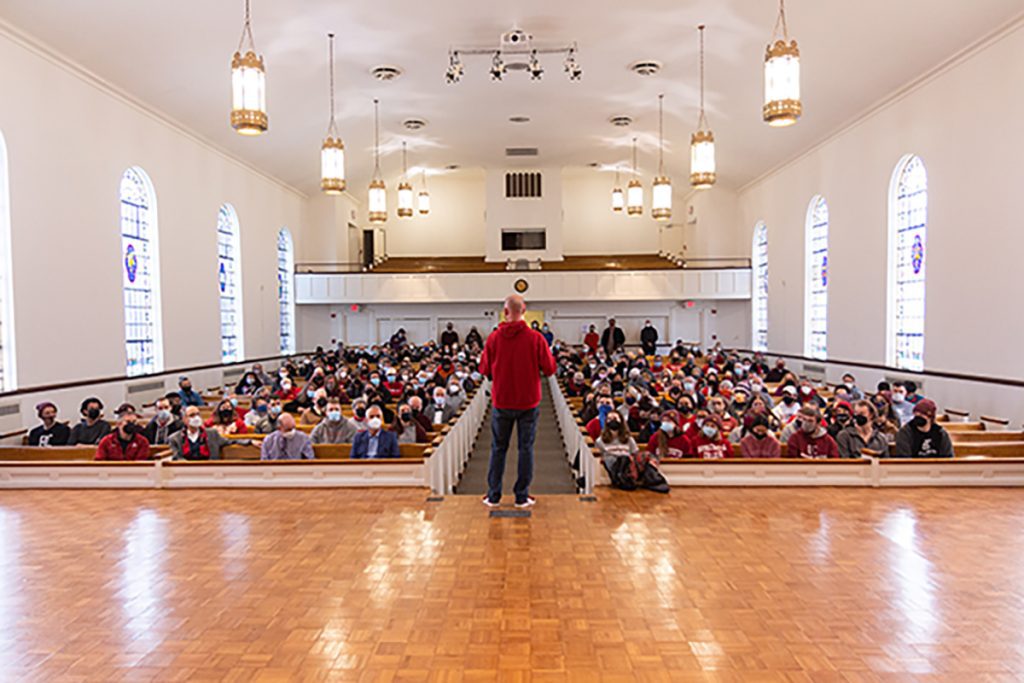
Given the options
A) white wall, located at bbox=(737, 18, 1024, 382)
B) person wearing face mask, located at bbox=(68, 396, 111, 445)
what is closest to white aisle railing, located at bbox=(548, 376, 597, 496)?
person wearing face mask, located at bbox=(68, 396, 111, 445)

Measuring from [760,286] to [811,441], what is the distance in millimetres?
15011

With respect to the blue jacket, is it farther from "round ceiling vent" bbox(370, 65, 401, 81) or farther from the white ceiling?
"round ceiling vent" bbox(370, 65, 401, 81)

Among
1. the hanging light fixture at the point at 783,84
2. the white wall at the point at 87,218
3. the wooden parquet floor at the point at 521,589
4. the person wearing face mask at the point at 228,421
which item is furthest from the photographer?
the white wall at the point at 87,218

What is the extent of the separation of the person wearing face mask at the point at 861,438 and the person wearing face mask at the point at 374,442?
430 centimetres

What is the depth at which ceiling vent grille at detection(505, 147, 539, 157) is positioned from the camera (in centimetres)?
1969

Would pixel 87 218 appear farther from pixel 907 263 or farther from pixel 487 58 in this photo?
pixel 907 263

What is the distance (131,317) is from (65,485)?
22.5 feet

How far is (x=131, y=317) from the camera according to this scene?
12.6 meters

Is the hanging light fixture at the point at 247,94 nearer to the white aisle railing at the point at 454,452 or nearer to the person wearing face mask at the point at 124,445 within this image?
the person wearing face mask at the point at 124,445

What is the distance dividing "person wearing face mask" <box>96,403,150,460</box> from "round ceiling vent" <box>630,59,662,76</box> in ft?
32.1

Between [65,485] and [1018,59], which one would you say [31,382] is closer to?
[65,485]

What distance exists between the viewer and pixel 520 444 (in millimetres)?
5543

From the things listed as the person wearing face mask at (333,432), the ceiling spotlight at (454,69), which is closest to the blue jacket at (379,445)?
the person wearing face mask at (333,432)

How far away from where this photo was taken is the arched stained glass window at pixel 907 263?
11672 millimetres
